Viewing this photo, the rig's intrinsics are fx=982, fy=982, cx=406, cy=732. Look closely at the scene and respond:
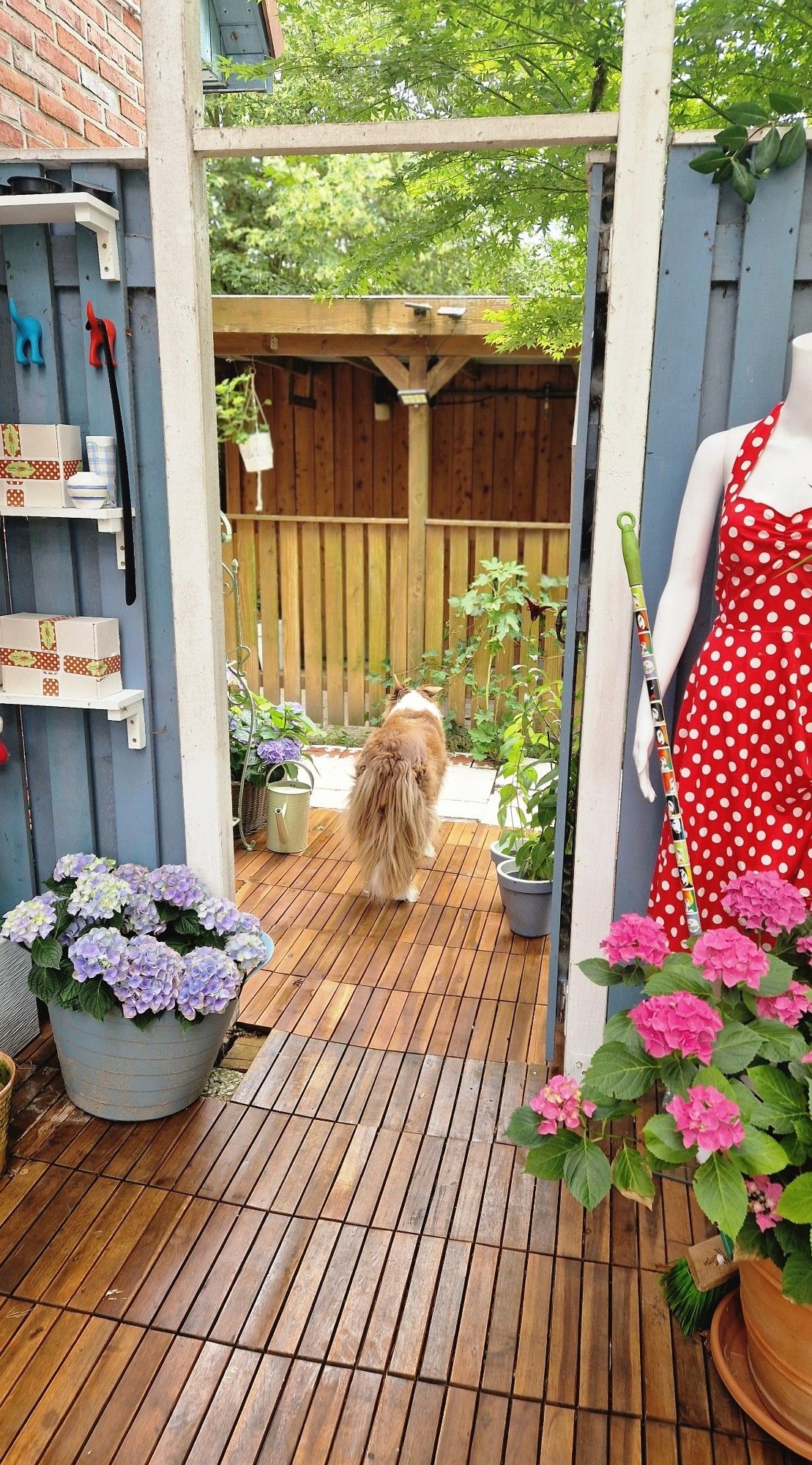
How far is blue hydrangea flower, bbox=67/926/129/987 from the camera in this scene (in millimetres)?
2189

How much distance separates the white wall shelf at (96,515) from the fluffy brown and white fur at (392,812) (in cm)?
134

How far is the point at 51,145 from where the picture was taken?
2668 mm

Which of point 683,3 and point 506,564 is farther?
point 506,564

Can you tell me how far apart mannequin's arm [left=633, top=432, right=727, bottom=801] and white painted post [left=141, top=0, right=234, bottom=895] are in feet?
3.50

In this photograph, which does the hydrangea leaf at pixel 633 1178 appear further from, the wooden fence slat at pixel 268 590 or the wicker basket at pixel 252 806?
the wooden fence slat at pixel 268 590

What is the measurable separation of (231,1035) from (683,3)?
2.85 m

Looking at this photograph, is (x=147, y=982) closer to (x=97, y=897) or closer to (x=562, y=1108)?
(x=97, y=897)


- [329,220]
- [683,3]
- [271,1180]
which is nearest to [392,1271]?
[271,1180]

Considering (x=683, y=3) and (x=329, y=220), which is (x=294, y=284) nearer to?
(x=329, y=220)

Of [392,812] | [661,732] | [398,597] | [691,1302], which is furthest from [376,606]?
[691,1302]

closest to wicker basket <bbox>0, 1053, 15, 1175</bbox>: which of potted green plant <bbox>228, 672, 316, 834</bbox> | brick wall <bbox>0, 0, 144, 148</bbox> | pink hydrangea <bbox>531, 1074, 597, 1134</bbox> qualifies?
pink hydrangea <bbox>531, 1074, 597, 1134</bbox>

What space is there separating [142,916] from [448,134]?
6.11 ft

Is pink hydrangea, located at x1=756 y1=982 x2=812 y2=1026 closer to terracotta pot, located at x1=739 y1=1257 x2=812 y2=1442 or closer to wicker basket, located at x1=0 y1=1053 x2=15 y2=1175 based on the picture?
terracotta pot, located at x1=739 y1=1257 x2=812 y2=1442

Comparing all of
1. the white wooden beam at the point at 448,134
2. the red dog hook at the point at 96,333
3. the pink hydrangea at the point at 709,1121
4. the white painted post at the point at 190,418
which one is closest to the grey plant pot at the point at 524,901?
the white painted post at the point at 190,418
